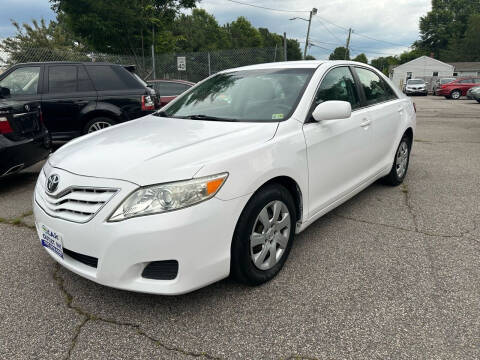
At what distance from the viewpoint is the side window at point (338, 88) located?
3033 millimetres

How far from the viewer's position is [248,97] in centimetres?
307

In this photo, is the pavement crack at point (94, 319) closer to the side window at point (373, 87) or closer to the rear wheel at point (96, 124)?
the side window at point (373, 87)

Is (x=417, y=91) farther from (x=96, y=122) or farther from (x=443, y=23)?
(x=443, y=23)

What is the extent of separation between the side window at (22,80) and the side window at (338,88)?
5.22 m

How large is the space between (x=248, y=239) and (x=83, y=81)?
210 inches

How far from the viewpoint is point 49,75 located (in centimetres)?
610

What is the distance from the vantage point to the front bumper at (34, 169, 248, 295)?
1888 millimetres

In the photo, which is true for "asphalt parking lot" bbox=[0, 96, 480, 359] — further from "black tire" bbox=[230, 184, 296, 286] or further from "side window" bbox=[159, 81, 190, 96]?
"side window" bbox=[159, 81, 190, 96]

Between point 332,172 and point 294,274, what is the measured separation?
3.07 ft

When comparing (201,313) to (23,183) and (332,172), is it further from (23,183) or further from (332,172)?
(23,183)

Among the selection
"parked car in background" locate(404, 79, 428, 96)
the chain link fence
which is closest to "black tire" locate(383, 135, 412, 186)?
the chain link fence

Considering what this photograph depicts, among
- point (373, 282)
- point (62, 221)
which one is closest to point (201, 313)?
point (62, 221)

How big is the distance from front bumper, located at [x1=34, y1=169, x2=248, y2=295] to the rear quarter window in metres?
4.73

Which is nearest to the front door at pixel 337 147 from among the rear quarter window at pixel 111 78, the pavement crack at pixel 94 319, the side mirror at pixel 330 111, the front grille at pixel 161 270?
the side mirror at pixel 330 111
